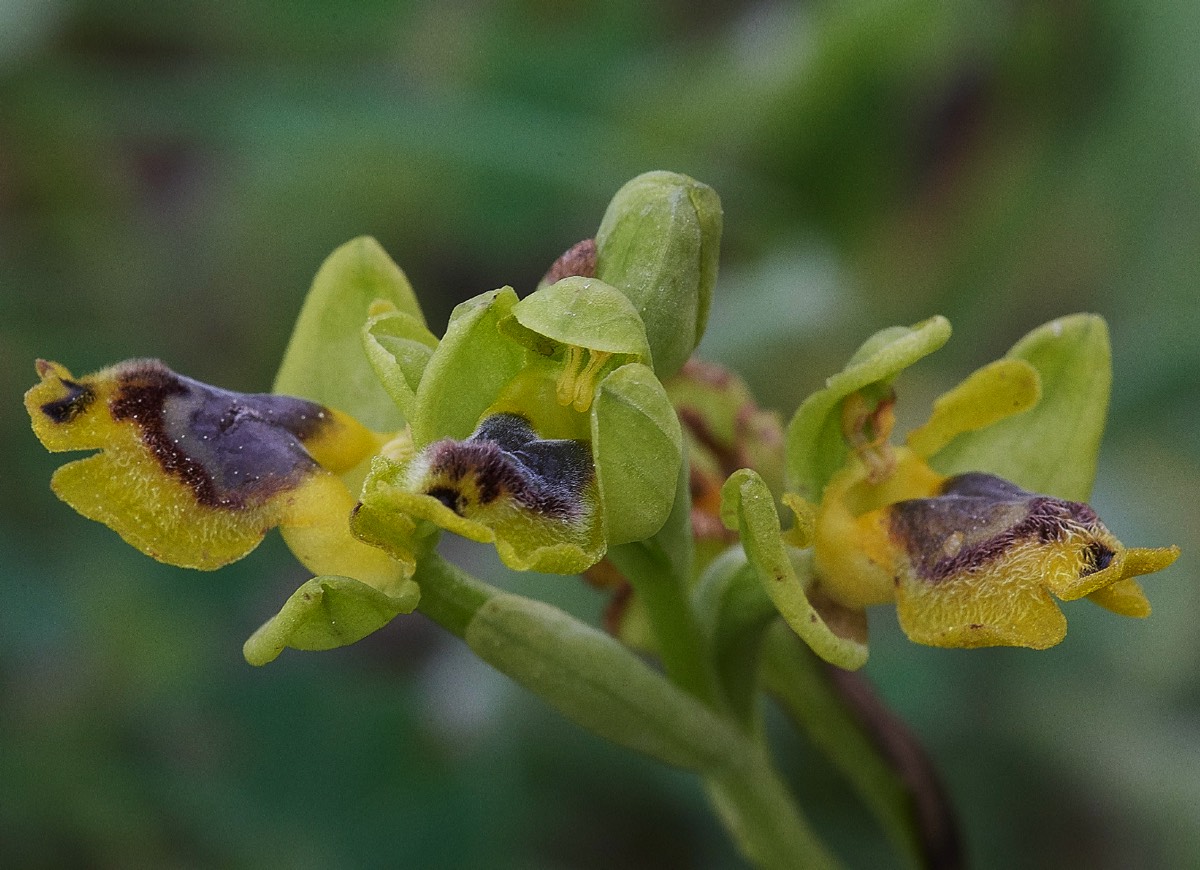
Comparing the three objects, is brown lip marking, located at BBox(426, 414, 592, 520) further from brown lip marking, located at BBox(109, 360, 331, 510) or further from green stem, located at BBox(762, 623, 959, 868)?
green stem, located at BBox(762, 623, 959, 868)

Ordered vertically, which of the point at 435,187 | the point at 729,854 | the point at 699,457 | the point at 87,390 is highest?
the point at 87,390

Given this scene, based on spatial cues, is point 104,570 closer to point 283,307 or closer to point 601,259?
→ point 283,307

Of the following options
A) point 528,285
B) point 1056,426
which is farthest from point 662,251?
point 528,285

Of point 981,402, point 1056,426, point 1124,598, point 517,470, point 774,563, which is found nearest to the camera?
point 517,470

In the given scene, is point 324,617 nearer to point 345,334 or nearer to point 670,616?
point 670,616

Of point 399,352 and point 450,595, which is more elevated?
point 399,352

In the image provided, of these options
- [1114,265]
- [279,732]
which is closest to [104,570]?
[279,732]
